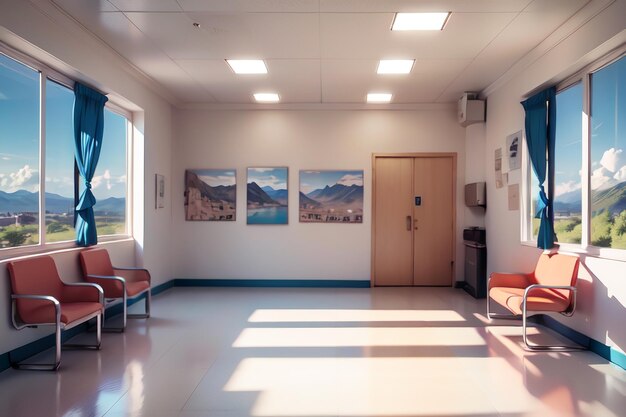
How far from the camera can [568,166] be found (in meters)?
4.52

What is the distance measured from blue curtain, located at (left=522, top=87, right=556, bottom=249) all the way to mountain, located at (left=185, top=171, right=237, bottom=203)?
4.76 metres

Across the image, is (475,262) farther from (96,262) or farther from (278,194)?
(96,262)

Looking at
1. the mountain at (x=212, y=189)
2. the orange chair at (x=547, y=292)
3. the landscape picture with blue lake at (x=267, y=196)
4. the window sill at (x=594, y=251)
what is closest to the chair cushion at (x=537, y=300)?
the orange chair at (x=547, y=292)

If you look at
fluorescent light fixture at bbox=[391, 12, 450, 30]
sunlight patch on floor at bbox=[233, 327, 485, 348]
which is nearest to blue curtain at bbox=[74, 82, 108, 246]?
sunlight patch on floor at bbox=[233, 327, 485, 348]

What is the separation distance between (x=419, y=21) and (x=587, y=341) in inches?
143

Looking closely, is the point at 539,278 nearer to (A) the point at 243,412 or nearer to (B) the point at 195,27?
(A) the point at 243,412

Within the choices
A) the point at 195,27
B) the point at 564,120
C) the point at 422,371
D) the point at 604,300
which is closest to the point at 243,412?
the point at 422,371

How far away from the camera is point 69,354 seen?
3891 millimetres

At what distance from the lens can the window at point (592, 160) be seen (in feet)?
12.3

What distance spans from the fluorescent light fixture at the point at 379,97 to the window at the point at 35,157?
432 centimetres

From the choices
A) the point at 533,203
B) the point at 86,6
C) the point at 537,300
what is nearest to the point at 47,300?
the point at 86,6

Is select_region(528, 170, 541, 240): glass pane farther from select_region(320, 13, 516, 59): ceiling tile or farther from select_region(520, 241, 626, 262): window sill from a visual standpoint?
select_region(320, 13, 516, 59): ceiling tile

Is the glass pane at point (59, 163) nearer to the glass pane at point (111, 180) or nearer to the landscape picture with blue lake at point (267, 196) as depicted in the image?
the glass pane at point (111, 180)

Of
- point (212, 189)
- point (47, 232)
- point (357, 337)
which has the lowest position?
point (357, 337)
